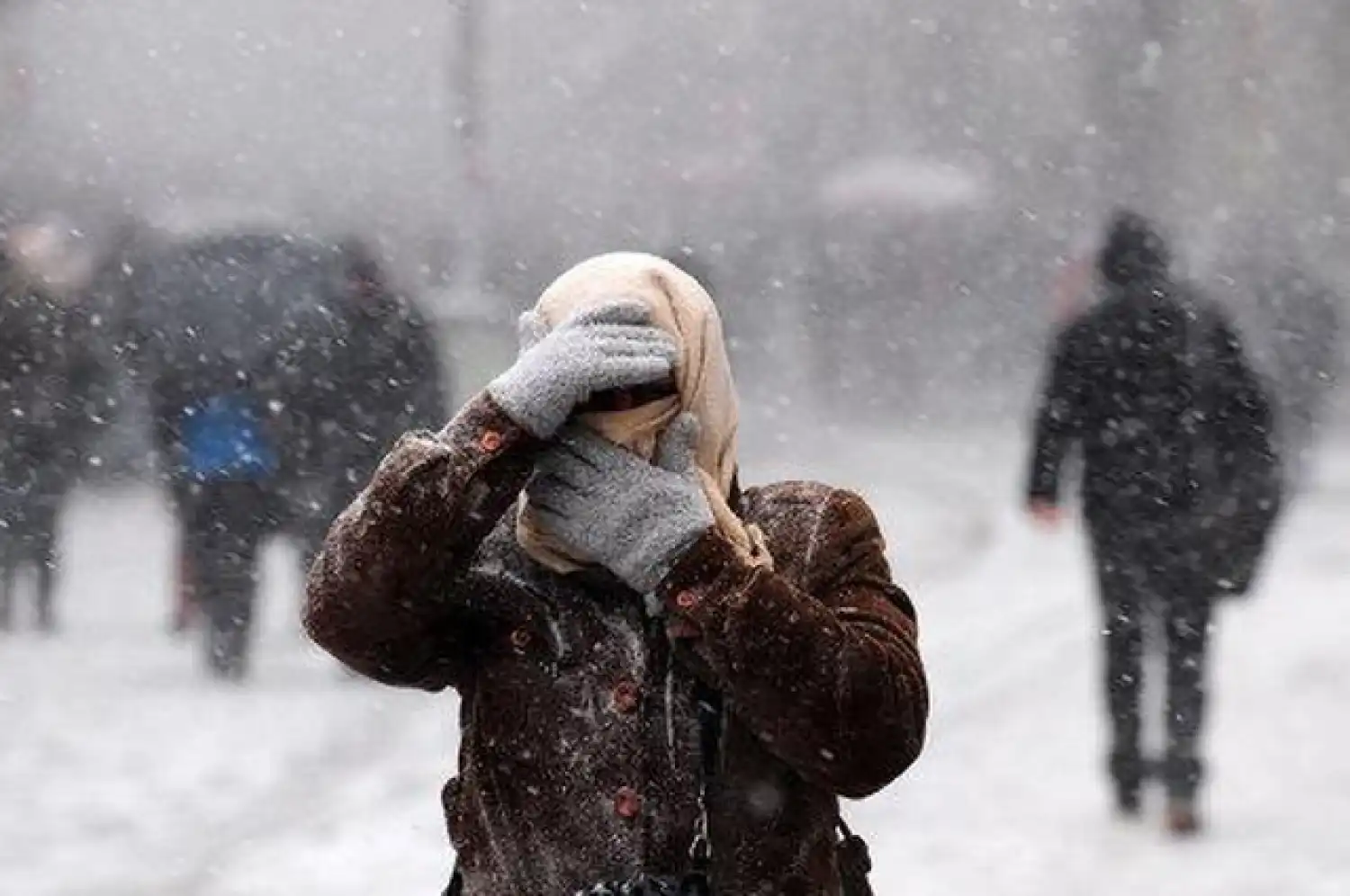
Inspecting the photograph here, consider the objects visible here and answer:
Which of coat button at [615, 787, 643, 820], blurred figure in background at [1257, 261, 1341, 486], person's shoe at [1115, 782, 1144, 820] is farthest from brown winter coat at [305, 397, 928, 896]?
blurred figure in background at [1257, 261, 1341, 486]

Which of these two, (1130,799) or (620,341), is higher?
(1130,799)

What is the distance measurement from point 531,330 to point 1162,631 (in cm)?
353

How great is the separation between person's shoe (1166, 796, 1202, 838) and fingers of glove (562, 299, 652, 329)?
11.6ft

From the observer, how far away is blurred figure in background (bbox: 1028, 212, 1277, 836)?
521cm

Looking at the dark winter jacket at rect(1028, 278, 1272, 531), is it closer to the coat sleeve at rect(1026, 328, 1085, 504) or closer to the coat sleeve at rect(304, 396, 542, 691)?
the coat sleeve at rect(1026, 328, 1085, 504)

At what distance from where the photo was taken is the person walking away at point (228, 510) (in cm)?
680

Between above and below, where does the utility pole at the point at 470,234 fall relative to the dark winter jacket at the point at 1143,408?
above

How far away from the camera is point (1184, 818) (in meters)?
5.23

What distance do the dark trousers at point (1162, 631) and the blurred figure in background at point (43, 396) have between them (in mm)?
3217

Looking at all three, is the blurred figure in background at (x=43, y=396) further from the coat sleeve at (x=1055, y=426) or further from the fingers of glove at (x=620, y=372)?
the fingers of glove at (x=620, y=372)

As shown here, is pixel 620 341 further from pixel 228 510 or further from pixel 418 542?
pixel 228 510

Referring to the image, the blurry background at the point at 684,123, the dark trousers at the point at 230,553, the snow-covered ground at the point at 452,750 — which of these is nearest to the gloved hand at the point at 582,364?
the snow-covered ground at the point at 452,750

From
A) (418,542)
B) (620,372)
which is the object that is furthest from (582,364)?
(418,542)

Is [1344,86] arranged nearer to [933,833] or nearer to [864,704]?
[933,833]
